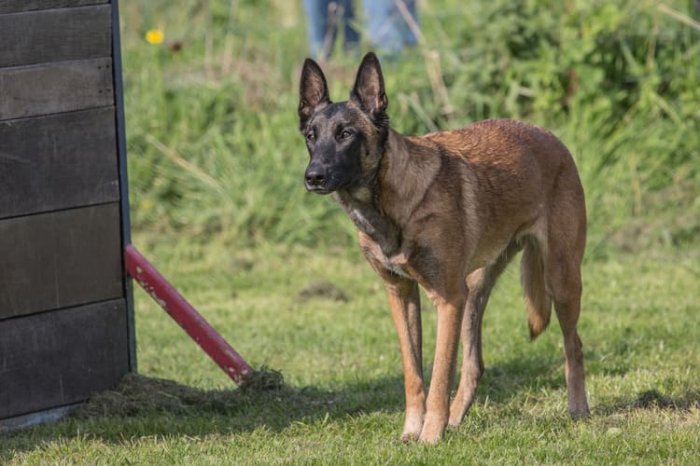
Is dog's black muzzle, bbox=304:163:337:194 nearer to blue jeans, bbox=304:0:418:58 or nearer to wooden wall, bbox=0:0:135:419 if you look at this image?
wooden wall, bbox=0:0:135:419

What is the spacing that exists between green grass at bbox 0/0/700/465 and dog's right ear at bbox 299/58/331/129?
141cm

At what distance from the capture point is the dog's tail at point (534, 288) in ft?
19.7

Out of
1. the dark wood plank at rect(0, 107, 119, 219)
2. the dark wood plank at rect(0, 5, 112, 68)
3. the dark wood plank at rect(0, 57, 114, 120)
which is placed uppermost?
the dark wood plank at rect(0, 5, 112, 68)

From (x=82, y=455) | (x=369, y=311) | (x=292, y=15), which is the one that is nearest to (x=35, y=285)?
(x=82, y=455)

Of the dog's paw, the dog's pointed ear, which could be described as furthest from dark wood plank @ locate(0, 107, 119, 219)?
the dog's paw

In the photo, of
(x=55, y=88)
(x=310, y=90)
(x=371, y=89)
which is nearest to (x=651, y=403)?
(x=371, y=89)

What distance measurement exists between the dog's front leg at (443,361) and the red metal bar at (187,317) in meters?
1.22

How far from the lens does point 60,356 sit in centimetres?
588

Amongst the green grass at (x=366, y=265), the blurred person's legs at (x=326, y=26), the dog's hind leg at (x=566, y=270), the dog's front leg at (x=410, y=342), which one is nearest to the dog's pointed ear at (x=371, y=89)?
the dog's front leg at (x=410, y=342)

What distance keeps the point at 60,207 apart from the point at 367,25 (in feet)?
21.8

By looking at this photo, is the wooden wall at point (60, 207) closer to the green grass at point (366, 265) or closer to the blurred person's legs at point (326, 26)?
the green grass at point (366, 265)

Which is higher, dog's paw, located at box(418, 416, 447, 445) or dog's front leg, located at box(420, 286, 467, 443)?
dog's front leg, located at box(420, 286, 467, 443)

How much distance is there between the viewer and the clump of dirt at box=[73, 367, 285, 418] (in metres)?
5.93

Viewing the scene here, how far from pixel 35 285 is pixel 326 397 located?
5.02ft
